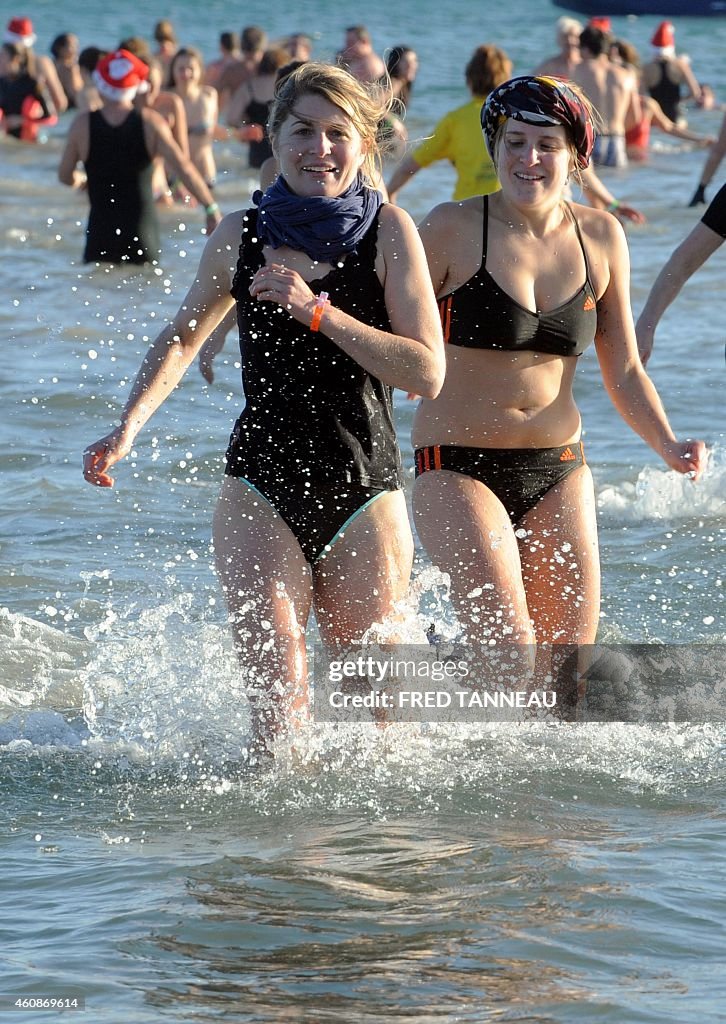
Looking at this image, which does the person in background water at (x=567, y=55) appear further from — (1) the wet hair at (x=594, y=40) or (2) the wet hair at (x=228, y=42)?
(2) the wet hair at (x=228, y=42)

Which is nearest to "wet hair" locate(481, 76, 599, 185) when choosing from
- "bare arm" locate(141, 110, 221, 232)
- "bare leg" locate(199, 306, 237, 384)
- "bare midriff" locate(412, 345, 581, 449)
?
"bare midriff" locate(412, 345, 581, 449)

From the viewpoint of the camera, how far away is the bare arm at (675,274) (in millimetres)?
5383

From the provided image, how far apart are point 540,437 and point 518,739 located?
0.89m

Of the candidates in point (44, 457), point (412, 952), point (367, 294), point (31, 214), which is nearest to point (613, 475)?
point (44, 457)

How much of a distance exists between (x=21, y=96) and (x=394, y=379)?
18068 millimetres

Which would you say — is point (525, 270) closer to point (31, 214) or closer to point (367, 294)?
point (367, 294)

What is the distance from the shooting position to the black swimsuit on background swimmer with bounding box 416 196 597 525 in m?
Answer: 4.46

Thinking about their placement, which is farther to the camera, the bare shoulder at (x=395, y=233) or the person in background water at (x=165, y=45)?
the person in background water at (x=165, y=45)

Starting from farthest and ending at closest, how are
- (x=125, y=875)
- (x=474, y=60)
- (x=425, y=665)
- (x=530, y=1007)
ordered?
(x=474, y=60) → (x=425, y=665) → (x=125, y=875) → (x=530, y=1007)

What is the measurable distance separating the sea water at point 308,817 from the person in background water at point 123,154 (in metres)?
3.74

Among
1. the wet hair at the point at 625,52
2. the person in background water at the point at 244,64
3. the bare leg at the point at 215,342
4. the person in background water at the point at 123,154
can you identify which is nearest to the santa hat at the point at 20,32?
the person in background water at the point at 244,64

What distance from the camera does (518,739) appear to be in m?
4.81

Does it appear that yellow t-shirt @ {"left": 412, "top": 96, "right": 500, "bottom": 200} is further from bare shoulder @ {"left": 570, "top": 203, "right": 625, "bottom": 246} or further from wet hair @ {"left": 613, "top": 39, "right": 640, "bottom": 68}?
wet hair @ {"left": 613, "top": 39, "right": 640, "bottom": 68}

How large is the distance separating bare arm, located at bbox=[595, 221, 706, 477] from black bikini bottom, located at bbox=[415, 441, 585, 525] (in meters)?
0.26
